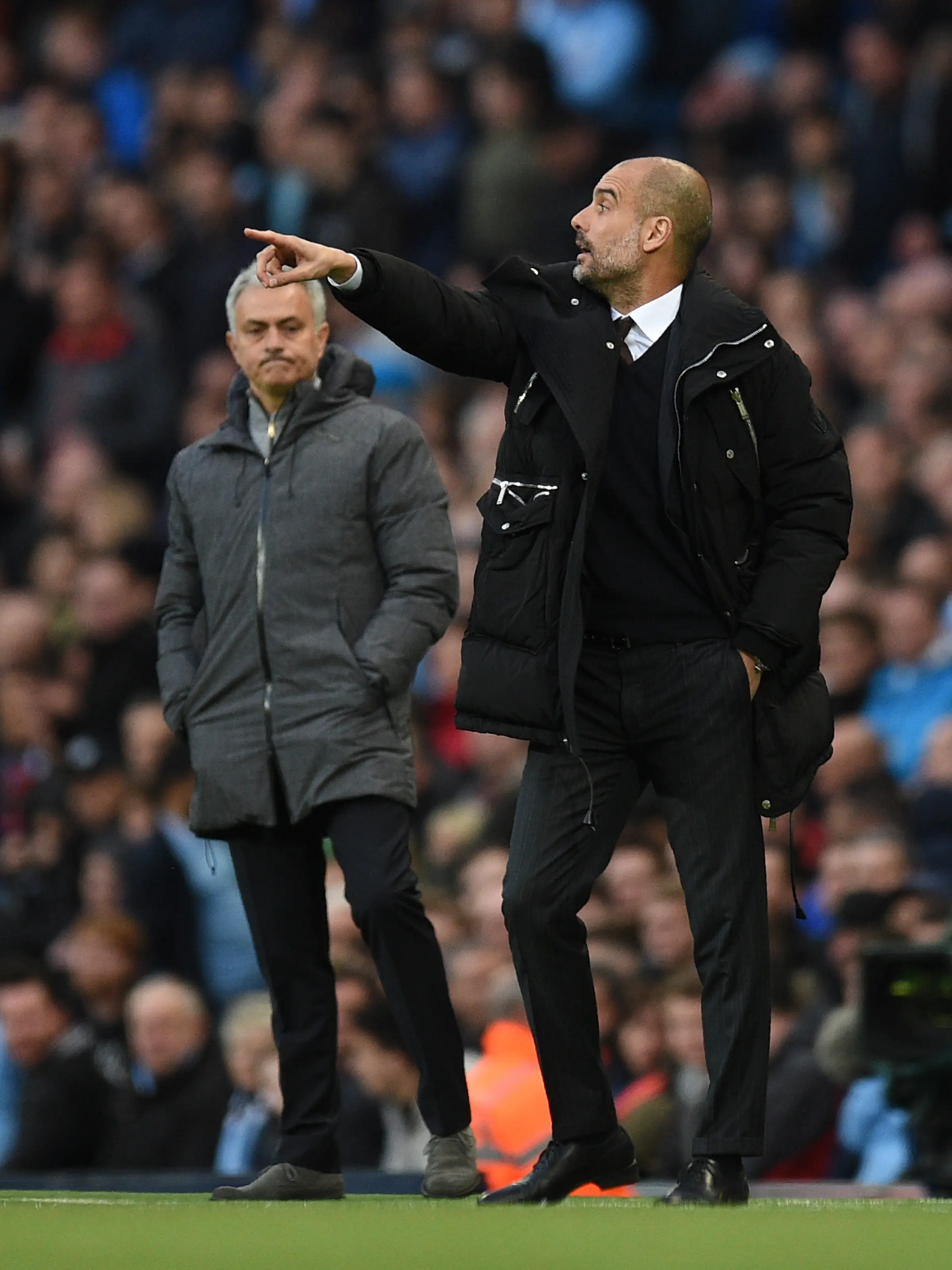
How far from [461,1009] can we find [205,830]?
268 centimetres

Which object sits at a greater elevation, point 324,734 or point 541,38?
point 541,38

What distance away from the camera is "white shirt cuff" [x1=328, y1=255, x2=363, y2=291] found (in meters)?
4.74

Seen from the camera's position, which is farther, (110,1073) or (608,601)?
(110,1073)

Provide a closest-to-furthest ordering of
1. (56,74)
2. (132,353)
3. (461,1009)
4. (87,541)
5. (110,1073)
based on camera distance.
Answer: (461,1009), (110,1073), (87,541), (132,353), (56,74)

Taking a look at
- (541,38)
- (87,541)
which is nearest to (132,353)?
(87,541)

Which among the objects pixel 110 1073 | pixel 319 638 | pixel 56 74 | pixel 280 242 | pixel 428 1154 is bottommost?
pixel 110 1073

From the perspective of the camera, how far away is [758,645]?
4.86 meters

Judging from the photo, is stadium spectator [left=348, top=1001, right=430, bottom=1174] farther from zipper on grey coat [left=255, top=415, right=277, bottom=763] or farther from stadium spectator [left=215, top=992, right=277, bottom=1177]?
zipper on grey coat [left=255, top=415, right=277, bottom=763]

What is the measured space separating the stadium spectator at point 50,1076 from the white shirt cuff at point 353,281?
14.2 ft

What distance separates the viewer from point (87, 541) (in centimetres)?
1145

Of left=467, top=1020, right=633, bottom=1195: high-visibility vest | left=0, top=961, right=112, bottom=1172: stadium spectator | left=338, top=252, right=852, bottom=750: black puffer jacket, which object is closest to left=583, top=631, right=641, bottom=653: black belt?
left=338, top=252, right=852, bottom=750: black puffer jacket

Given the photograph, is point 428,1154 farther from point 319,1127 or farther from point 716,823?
point 716,823

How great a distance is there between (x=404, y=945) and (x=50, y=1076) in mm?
3581

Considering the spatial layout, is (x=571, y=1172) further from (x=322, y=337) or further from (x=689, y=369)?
(x=322, y=337)
